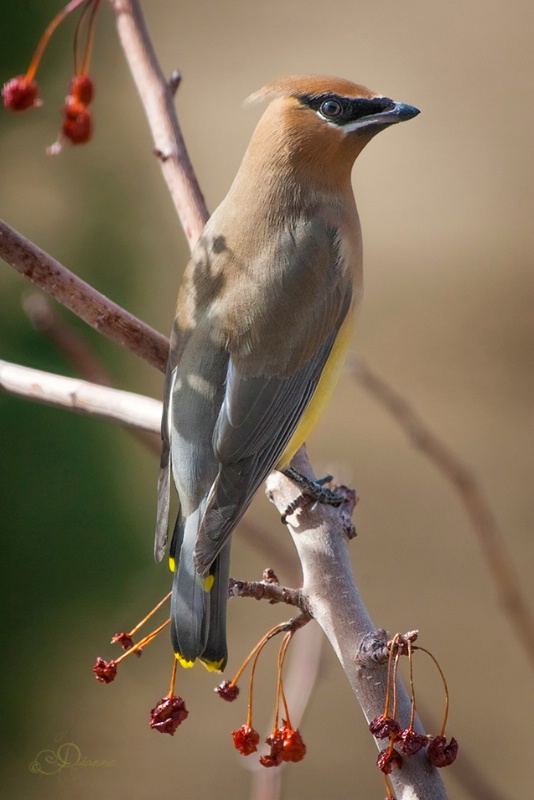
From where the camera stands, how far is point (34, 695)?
165 inches

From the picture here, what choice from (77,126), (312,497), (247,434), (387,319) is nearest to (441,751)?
(312,497)

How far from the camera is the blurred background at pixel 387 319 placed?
508 centimetres

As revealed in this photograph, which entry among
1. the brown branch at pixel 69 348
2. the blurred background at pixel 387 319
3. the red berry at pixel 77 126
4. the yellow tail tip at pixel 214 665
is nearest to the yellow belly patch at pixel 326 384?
the brown branch at pixel 69 348

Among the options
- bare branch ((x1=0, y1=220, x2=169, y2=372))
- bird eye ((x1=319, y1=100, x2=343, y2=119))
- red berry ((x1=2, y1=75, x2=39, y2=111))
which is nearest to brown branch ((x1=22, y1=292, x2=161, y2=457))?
bare branch ((x1=0, y1=220, x2=169, y2=372))

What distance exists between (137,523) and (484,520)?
2.18 metres

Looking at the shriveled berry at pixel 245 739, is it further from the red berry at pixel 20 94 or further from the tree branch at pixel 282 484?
the red berry at pixel 20 94

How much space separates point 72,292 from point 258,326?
0.45m

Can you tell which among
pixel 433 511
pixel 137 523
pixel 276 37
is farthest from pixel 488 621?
pixel 276 37

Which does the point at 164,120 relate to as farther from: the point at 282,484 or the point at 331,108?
the point at 282,484

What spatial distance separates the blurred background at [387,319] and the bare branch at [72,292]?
7.77 feet

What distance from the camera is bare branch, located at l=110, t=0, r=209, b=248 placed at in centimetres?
250

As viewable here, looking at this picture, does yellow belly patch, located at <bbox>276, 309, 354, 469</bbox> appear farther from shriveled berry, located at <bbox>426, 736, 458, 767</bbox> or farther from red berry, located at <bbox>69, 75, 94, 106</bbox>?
shriveled berry, located at <bbox>426, 736, 458, 767</bbox>

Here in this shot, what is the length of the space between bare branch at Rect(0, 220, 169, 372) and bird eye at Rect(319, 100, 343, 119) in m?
0.71

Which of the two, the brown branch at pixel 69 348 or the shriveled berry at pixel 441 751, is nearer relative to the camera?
the shriveled berry at pixel 441 751
